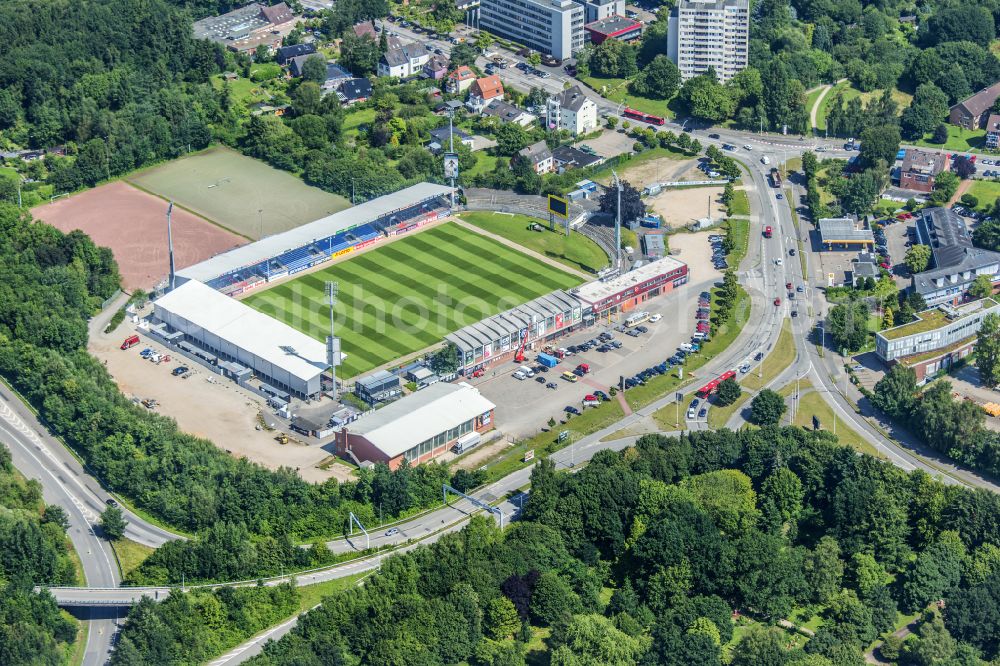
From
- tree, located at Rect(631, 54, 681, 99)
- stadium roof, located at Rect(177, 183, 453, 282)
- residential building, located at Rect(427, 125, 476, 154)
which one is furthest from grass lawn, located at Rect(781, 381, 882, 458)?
tree, located at Rect(631, 54, 681, 99)

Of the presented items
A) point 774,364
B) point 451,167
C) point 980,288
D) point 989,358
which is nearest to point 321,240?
point 451,167

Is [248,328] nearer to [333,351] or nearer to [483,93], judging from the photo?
[333,351]

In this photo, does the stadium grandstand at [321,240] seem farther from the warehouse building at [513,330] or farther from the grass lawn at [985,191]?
the grass lawn at [985,191]

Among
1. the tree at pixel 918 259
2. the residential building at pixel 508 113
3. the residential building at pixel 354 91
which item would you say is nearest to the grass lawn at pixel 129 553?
the tree at pixel 918 259

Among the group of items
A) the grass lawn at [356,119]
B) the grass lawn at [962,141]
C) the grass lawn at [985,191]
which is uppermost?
the grass lawn at [356,119]

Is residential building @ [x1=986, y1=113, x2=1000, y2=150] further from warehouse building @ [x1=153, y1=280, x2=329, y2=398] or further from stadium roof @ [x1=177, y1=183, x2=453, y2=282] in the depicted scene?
warehouse building @ [x1=153, y1=280, x2=329, y2=398]

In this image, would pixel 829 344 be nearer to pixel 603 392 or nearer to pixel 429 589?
pixel 603 392

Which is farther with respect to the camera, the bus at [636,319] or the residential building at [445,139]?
the residential building at [445,139]
